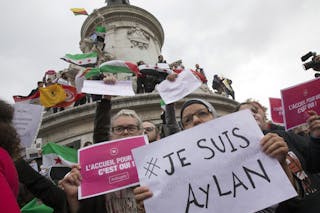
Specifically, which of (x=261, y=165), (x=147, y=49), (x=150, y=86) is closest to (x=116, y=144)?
(x=261, y=165)

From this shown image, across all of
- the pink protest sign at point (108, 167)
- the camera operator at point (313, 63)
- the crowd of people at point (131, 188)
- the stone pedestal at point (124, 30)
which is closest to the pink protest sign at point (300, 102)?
the camera operator at point (313, 63)

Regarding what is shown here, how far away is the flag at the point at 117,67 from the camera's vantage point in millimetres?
5898

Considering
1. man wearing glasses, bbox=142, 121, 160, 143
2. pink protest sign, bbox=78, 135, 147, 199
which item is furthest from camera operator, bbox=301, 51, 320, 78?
pink protest sign, bbox=78, 135, 147, 199

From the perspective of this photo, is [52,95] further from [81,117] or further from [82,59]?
[81,117]

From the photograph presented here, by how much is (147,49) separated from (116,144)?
54.9 feet

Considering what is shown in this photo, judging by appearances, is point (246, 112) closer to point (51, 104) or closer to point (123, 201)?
point (123, 201)

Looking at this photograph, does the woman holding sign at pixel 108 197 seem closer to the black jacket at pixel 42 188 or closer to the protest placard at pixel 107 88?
the black jacket at pixel 42 188

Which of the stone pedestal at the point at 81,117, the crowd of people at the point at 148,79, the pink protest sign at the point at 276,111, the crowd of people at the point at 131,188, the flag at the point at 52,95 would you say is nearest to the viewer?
the crowd of people at the point at 131,188

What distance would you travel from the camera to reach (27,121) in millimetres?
4645

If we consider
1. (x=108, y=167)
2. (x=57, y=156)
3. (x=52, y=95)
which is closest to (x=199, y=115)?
(x=108, y=167)

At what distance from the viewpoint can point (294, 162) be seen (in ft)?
8.63

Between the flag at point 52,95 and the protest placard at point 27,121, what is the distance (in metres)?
2.87

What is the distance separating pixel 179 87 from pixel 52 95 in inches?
168

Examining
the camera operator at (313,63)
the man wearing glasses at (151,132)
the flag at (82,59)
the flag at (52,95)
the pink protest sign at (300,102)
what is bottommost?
the pink protest sign at (300,102)
